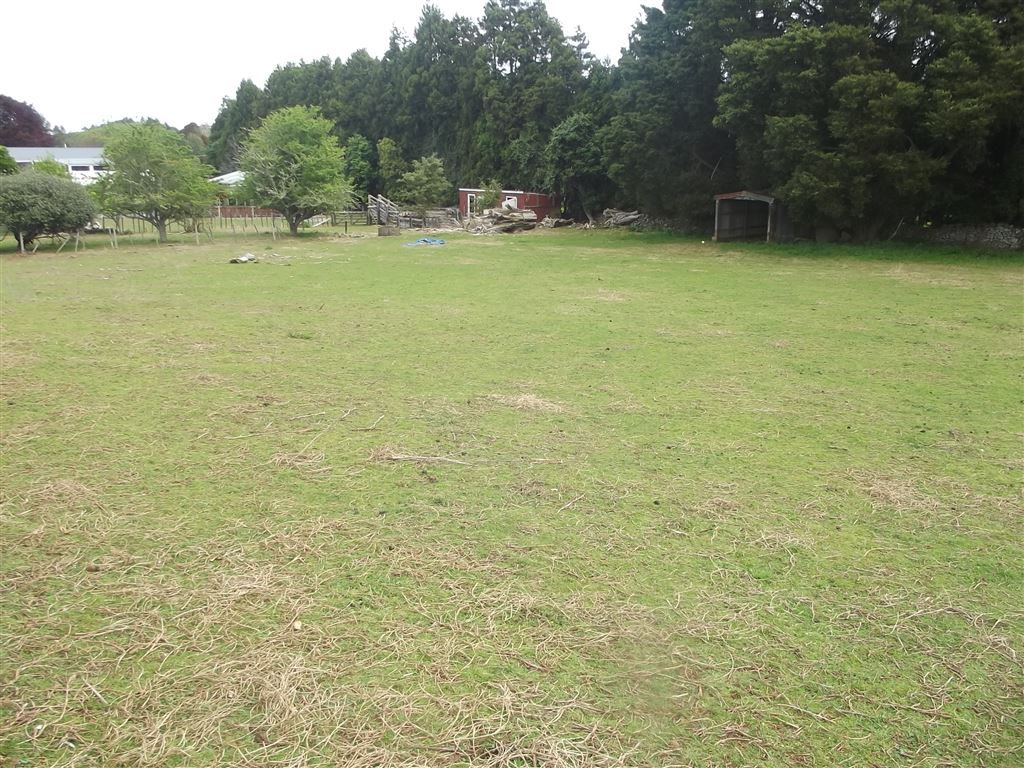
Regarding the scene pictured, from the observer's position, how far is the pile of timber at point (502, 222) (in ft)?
A: 109

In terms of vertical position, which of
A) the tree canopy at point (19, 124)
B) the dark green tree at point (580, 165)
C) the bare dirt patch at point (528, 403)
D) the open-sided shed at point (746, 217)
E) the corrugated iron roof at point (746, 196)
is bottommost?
the bare dirt patch at point (528, 403)

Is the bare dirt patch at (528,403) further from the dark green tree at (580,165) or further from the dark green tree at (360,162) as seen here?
the dark green tree at (360,162)

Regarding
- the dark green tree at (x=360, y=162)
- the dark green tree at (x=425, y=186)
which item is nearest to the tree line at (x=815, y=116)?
the dark green tree at (x=425, y=186)

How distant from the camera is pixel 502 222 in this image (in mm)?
33906

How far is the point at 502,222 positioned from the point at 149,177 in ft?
52.8

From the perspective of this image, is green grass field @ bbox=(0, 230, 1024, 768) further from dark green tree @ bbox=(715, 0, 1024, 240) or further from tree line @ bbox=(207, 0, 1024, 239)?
tree line @ bbox=(207, 0, 1024, 239)

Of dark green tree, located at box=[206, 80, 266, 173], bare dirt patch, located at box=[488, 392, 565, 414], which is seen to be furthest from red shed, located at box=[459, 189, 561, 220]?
dark green tree, located at box=[206, 80, 266, 173]

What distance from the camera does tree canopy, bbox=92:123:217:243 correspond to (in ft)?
76.0

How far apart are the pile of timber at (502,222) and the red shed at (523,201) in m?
4.38

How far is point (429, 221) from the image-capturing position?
3769cm

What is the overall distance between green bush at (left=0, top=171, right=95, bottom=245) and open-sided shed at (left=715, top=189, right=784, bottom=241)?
851 inches

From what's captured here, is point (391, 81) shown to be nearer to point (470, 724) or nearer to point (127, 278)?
point (127, 278)

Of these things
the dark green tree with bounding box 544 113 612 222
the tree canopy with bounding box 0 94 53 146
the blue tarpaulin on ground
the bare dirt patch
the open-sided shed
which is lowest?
the bare dirt patch

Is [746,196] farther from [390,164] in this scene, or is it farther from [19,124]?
[19,124]
